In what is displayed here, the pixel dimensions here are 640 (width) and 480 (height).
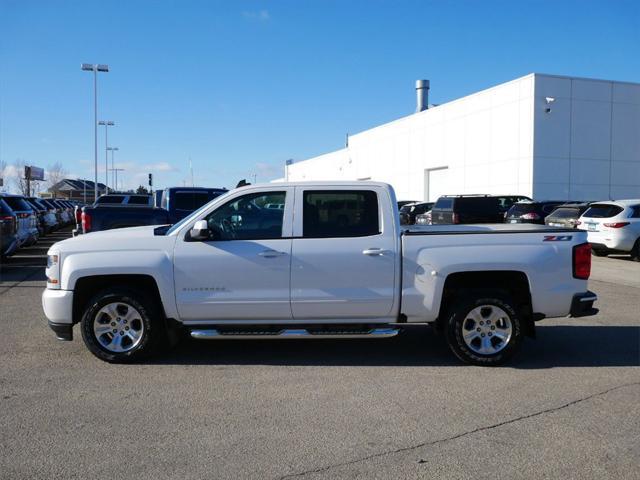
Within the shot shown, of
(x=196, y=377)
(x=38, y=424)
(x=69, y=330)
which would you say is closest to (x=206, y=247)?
(x=196, y=377)

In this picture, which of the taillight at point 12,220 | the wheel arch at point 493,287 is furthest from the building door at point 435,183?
the wheel arch at point 493,287

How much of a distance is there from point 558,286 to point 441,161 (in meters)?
32.2

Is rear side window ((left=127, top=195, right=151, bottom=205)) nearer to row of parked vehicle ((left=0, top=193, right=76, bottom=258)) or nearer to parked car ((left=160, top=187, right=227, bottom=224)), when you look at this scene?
row of parked vehicle ((left=0, top=193, right=76, bottom=258))

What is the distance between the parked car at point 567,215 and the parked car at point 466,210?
3.69m

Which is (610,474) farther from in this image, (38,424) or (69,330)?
(69,330)

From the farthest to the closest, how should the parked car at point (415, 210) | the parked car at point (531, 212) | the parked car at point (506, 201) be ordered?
the parked car at point (415, 210)
the parked car at point (506, 201)
the parked car at point (531, 212)

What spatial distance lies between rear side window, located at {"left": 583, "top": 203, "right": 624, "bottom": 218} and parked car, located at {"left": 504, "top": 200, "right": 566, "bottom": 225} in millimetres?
3486

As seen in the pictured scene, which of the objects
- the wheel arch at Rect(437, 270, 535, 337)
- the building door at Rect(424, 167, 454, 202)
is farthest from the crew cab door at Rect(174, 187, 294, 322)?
the building door at Rect(424, 167, 454, 202)

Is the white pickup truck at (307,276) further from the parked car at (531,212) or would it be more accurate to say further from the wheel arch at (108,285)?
the parked car at (531,212)

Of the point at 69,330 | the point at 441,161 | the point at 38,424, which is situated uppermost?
the point at 441,161

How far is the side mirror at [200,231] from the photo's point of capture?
5879 millimetres

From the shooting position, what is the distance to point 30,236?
1617cm

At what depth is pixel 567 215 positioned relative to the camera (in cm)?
1753

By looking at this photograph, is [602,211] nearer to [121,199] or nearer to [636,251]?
[636,251]
